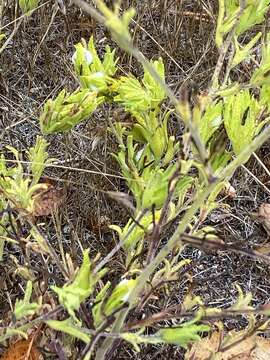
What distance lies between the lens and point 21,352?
4.13 feet

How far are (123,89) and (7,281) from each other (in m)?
0.59

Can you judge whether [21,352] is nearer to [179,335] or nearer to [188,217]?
[179,335]

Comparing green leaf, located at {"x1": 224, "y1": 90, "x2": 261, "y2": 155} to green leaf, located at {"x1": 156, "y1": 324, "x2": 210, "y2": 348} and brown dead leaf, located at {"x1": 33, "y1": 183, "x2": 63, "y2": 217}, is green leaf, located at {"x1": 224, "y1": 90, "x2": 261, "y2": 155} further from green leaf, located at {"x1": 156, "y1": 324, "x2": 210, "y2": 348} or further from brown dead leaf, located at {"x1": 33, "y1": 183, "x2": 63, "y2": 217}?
brown dead leaf, located at {"x1": 33, "y1": 183, "x2": 63, "y2": 217}

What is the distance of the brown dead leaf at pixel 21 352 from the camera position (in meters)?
1.25

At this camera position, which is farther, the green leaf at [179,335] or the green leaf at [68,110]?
the green leaf at [68,110]

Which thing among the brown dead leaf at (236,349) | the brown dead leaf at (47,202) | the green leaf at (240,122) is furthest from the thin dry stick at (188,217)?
the brown dead leaf at (47,202)

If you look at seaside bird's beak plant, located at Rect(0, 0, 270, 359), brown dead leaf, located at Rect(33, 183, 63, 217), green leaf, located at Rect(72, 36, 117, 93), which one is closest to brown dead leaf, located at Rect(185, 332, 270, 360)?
seaside bird's beak plant, located at Rect(0, 0, 270, 359)

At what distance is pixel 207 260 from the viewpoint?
5.67 ft

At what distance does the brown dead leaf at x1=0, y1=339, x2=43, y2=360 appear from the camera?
1250mm

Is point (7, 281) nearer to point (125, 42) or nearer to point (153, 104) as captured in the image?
point (153, 104)

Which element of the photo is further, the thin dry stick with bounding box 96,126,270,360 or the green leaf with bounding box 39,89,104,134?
the green leaf with bounding box 39,89,104,134

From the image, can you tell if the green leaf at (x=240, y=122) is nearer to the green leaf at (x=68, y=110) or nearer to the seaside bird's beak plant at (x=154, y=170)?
the seaside bird's beak plant at (x=154, y=170)

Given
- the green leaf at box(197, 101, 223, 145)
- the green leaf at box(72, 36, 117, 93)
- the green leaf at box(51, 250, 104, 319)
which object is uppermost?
the green leaf at box(72, 36, 117, 93)

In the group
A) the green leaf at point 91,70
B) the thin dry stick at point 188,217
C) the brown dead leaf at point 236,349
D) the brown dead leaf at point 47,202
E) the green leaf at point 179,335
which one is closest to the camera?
the thin dry stick at point 188,217
